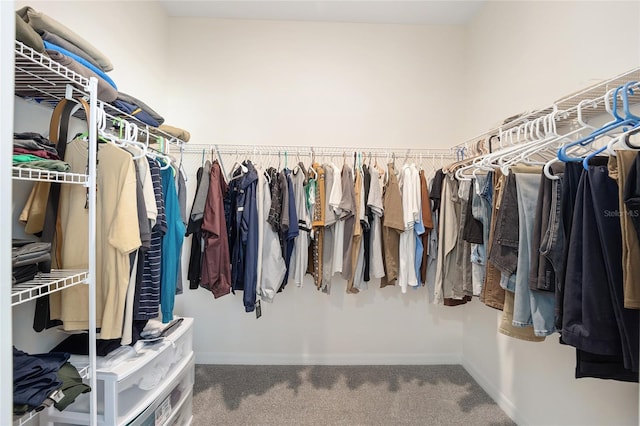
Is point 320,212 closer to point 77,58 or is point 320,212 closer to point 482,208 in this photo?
point 482,208

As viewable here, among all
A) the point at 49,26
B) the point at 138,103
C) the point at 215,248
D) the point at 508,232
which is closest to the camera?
the point at 49,26

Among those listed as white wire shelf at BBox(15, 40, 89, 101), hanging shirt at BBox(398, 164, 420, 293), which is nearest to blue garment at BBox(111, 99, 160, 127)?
white wire shelf at BBox(15, 40, 89, 101)

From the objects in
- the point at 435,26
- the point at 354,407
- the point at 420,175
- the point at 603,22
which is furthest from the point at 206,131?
the point at 603,22

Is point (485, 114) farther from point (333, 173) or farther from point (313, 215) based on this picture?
point (313, 215)

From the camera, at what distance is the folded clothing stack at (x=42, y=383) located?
0.80 metres

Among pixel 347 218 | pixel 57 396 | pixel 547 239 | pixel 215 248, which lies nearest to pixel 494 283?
pixel 547 239

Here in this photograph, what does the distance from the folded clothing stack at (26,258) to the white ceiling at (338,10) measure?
2.31 meters

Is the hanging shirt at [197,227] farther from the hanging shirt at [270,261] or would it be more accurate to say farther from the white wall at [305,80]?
the white wall at [305,80]

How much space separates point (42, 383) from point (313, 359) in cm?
196

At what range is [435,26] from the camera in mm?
2488

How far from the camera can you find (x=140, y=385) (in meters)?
1.34

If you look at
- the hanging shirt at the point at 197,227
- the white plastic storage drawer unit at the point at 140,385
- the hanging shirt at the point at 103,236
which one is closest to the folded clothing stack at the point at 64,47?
the hanging shirt at the point at 103,236

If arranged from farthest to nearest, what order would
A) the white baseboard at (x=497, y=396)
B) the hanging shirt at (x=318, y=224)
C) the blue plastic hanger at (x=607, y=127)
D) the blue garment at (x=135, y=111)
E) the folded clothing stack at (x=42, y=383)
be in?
the hanging shirt at (x=318, y=224), the white baseboard at (x=497, y=396), the blue garment at (x=135, y=111), the blue plastic hanger at (x=607, y=127), the folded clothing stack at (x=42, y=383)

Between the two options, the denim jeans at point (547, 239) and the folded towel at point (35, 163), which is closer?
the folded towel at point (35, 163)
